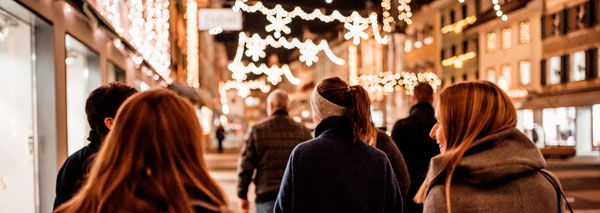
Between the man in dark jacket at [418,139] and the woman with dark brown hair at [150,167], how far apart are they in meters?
3.67

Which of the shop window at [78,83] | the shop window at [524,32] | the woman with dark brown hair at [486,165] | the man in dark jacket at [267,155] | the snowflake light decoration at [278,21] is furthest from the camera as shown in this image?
the shop window at [524,32]

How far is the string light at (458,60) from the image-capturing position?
38875 millimetres

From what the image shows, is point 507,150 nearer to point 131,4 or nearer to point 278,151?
point 278,151

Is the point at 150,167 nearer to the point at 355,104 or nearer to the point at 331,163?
the point at 331,163

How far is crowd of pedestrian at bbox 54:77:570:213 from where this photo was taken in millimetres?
1772

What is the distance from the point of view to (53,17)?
6559 millimetres

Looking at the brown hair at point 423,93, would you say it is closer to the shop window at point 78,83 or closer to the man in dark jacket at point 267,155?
the man in dark jacket at point 267,155

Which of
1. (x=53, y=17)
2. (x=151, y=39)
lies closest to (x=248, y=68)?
(x=151, y=39)

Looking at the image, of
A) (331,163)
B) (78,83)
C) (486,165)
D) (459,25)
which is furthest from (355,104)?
(459,25)

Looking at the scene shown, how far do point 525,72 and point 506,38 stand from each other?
275 centimetres

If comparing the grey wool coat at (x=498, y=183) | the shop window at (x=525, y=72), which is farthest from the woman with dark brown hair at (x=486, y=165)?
the shop window at (x=525, y=72)

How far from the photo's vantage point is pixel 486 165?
221 cm

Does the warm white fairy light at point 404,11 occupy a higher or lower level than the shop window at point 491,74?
higher

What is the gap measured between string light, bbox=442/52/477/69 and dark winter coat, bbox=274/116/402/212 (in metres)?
37.2
